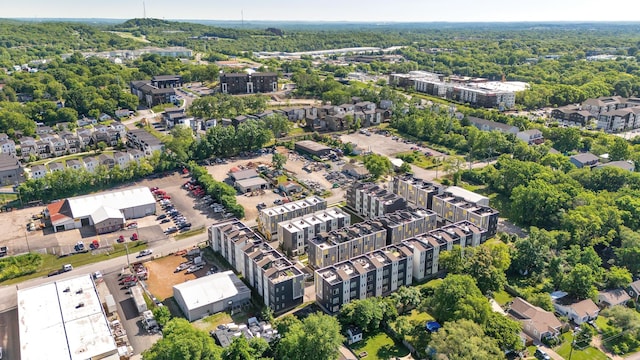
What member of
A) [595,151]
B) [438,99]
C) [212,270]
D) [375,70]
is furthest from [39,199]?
[375,70]

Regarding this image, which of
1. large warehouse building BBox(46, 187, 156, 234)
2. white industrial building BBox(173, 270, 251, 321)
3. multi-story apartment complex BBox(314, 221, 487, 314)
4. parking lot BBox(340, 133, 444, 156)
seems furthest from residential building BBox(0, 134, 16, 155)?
multi-story apartment complex BBox(314, 221, 487, 314)

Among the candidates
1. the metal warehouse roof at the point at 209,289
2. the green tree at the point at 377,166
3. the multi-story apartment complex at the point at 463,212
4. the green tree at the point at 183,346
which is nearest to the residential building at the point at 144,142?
the green tree at the point at 377,166

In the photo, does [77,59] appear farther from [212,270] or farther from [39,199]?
[212,270]

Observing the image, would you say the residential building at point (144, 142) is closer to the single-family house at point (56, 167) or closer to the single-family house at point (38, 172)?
the single-family house at point (56, 167)

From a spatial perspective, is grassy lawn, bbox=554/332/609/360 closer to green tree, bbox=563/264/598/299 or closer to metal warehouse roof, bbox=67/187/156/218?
green tree, bbox=563/264/598/299

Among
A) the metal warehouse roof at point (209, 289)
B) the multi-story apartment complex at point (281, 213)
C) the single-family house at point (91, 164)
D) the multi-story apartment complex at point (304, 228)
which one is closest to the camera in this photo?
the metal warehouse roof at point (209, 289)

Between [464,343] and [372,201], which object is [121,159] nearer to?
[372,201]

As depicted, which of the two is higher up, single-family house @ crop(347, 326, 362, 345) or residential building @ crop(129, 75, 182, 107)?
residential building @ crop(129, 75, 182, 107)
